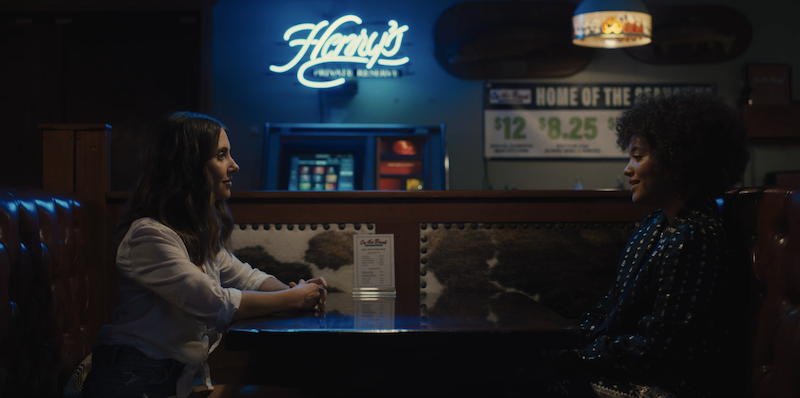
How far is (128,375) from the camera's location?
1.51 metres

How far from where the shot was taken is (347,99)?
5.31 m

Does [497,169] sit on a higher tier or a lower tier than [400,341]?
higher

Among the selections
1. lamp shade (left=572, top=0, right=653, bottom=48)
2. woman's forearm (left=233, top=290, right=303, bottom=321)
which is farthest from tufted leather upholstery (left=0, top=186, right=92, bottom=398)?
lamp shade (left=572, top=0, right=653, bottom=48)

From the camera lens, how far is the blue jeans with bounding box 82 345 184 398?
148 cm

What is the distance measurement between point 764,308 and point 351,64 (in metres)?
4.08

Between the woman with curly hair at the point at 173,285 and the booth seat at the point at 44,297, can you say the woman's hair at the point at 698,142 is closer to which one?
the woman with curly hair at the point at 173,285

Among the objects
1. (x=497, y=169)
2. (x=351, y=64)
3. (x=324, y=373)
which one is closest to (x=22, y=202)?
(x=324, y=373)

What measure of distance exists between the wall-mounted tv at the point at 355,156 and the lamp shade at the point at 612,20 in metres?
1.58

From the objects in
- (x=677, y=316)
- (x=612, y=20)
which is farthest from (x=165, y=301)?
(x=612, y=20)

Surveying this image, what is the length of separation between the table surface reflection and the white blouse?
0.11 m

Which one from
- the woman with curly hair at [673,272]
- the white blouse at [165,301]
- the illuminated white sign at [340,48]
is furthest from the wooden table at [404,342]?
the illuminated white sign at [340,48]

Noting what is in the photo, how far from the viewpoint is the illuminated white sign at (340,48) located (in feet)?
16.6

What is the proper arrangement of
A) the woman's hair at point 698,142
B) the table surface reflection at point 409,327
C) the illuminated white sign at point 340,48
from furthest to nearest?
the illuminated white sign at point 340,48 < the woman's hair at point 698,142 < the table surface reflection at point 409,327

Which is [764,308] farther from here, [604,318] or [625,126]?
[625,126]
